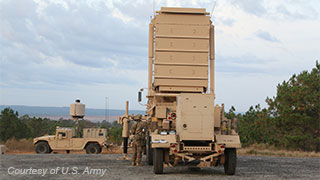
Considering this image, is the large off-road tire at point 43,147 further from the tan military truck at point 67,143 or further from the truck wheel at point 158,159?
the truck wheel at point 158,159

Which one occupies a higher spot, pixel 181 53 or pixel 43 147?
pixel 181 53

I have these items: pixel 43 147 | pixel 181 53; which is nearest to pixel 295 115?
pixel 181 53

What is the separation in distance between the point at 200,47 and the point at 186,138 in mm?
3899

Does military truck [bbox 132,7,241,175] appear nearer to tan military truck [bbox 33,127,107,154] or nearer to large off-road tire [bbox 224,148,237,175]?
large off-road tire [bbox 224,148,237,175]

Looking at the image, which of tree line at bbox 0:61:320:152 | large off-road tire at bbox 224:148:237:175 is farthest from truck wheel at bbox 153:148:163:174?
tree line at bbox 0:61:320:152

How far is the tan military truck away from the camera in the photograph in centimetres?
2517

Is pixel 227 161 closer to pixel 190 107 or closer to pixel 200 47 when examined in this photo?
pixel 190 107

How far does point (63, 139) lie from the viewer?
2541cm

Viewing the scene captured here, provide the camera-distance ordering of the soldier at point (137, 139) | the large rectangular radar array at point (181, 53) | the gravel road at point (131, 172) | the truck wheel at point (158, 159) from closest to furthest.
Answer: the gravel road at point (131, 172) < the truck wheel at point (158, 159) < the large rectangular radar array at point (181, 53) < the soldier at point (137, 139)

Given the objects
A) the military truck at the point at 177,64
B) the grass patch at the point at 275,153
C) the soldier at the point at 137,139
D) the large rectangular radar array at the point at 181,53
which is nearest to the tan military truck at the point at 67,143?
the grass patch at the point at 275,153

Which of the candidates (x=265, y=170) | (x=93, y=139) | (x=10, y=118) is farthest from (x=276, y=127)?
(x=10, y=118)

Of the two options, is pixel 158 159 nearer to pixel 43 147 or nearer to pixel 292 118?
pixel 43 147

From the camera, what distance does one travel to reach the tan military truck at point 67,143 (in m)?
25.2

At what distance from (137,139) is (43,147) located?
11.0 metres
